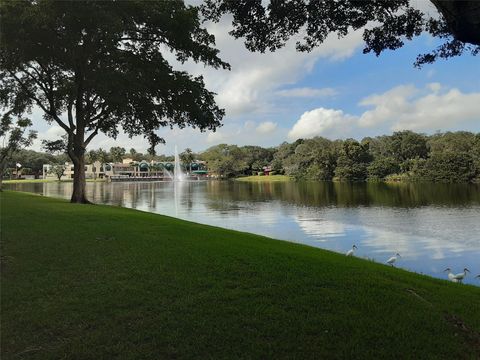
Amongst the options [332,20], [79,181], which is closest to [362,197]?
[79,181]

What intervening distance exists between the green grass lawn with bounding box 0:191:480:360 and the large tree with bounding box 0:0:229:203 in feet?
36.6

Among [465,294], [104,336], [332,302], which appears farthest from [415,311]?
[104,336]

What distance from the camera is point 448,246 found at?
64.2 ft

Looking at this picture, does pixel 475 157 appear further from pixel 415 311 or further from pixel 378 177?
pixel 415 311

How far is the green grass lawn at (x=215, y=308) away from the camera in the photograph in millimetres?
4539

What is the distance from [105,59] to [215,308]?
53.4ft

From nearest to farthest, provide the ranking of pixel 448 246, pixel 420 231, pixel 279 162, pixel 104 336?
1. pixel 104 336
2. pixel 448 246
3. pixel 420 231
4. pixel 279 162

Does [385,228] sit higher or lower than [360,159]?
lower

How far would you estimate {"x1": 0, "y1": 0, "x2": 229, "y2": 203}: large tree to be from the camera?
1730 cm

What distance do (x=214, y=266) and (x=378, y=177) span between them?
91.0 m

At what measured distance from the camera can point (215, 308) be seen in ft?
18.4

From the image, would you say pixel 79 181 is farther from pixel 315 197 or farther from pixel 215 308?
pixel 315 197

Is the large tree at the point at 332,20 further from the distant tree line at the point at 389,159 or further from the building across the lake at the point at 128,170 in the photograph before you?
the building across the lake at the point at 128,170

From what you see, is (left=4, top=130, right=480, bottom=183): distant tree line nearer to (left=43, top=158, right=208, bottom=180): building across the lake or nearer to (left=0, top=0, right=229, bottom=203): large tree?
(left=43, top=158, right=208, bottom=180): building across the lake
